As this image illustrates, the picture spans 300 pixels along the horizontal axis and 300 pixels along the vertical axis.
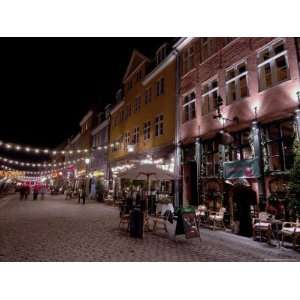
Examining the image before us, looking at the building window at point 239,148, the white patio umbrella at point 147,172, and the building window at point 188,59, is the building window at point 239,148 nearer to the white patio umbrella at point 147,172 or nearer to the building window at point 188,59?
the white patio umbrella at point 147,172

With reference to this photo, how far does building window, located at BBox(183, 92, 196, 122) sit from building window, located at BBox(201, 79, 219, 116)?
2.89ft

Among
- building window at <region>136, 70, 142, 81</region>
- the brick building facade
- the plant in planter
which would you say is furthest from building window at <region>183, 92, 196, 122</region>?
building window at <region>136, 70, 142, 81</region>

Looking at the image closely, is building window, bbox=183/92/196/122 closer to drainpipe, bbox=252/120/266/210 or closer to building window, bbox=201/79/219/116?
building window, bbox=201/79/219/116

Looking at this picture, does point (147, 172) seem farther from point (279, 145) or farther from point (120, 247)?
point (279, 145)

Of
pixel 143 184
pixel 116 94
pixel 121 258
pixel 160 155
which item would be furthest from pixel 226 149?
pixel 116 94

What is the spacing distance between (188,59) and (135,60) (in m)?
9.34

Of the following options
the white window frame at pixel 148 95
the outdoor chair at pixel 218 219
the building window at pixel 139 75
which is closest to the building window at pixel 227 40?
the outdoor chair at pixel 218 219

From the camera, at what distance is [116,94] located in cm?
2895

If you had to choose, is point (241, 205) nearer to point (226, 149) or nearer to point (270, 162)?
point (270, 162)

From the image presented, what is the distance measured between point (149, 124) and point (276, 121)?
37.7ft

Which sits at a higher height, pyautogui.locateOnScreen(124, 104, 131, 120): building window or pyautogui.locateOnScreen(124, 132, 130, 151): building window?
pyautogui.locateOnScreen(124, 104, 131, 120): building window

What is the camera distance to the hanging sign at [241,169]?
9.65 m

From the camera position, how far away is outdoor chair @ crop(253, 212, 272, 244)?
7.87 meters

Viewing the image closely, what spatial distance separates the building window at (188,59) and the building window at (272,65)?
209 inches
